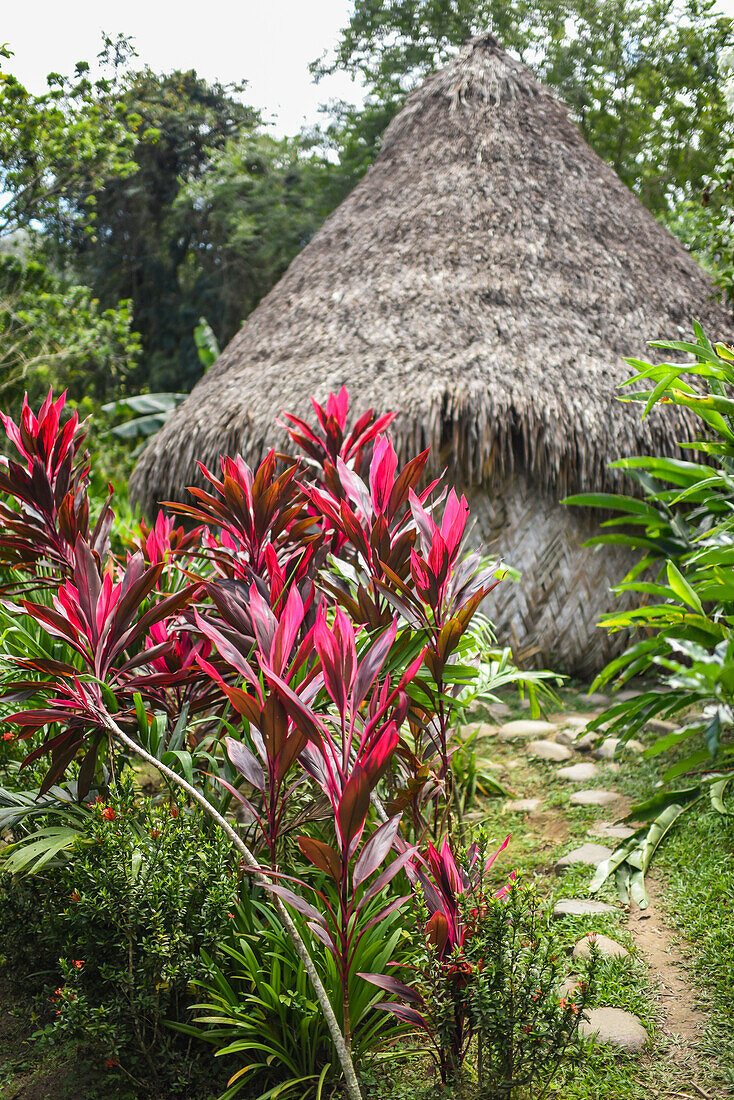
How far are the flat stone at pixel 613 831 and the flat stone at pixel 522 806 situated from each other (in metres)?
0.24

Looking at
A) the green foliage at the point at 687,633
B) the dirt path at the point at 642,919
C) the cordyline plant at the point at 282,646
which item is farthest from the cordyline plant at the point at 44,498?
the dirt path at the point at 642,919

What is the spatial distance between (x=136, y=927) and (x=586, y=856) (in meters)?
1.35

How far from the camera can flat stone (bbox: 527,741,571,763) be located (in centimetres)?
305

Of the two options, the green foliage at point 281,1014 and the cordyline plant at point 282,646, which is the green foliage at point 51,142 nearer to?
the cordyline plant at point 282,646

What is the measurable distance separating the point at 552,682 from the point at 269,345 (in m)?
3.11

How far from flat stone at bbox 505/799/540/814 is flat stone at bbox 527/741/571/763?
1.40 feet

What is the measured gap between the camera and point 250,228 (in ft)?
49.5

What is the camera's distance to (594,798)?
8.57ft

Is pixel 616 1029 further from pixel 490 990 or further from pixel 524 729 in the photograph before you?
pixel 524 729

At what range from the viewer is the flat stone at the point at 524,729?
3.34 m

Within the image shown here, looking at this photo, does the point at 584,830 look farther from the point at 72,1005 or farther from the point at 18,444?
the point at 18,444

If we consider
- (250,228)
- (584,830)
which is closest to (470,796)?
(584,830)

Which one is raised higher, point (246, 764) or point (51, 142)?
point (51, 142)

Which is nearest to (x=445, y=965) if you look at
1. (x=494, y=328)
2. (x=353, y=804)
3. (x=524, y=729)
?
(x=353, y=804)
